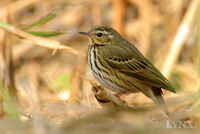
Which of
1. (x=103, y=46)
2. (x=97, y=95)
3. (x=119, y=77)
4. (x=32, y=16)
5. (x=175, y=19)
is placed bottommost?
(x=97, y=95)

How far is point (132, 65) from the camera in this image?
3.81 metres

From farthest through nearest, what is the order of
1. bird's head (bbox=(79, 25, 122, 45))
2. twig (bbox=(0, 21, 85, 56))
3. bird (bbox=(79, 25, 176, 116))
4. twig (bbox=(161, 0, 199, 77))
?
twig (bbox=(161, 0, 199, 77))
bird's head (bbox=(79, 25, 122, 45))
bird (bbox=(79, 25, 176, 116))
twig (bbox=(0, 21, 85, 56))

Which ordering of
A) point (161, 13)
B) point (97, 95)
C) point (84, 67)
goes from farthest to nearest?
point (161, 13), point (84, 67), point (97, 95)

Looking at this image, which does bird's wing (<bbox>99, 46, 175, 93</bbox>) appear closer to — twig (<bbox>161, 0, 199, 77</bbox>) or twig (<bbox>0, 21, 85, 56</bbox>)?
twig (<bbox>0, 21, 85, 56</bbox>)

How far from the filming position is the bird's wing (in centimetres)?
371

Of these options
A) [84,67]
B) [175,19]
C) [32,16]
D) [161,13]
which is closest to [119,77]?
[84,67]

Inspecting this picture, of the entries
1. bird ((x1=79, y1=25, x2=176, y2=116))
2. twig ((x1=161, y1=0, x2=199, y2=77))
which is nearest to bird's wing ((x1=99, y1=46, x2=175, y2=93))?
bird ((x1=79, y1=25, x2=176, y2=116))

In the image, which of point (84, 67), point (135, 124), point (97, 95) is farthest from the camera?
point (84, 67)

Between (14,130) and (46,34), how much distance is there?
166 cm

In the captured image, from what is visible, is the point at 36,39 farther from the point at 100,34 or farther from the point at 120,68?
the point at 120,68

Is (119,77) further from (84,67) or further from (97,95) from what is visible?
(84,67)

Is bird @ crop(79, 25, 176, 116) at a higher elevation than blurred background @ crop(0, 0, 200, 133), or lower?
lower

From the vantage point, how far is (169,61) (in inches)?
197

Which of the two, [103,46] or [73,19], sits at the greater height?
[73,19]
